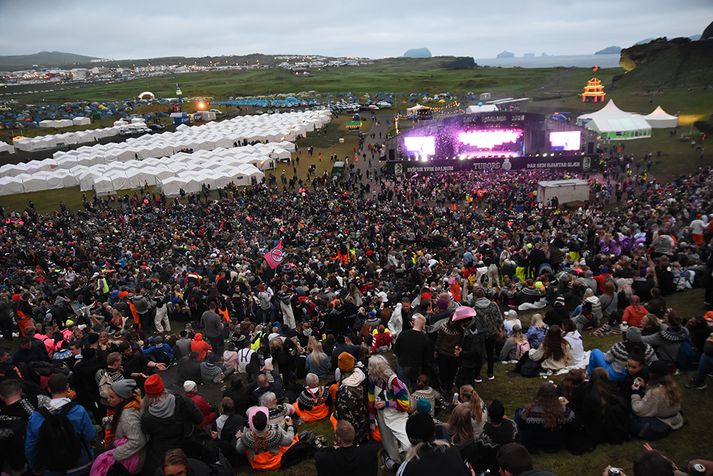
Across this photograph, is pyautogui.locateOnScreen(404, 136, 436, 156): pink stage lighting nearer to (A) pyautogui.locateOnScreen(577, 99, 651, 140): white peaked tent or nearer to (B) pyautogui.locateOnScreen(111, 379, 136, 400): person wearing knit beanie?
(A) pyautogui.locateOnScreen(577, 99, 651, 140): white peaked tent

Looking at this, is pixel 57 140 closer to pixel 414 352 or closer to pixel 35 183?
pixel 35 183

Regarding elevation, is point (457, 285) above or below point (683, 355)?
below

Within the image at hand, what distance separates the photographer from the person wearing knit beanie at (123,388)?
484 cm

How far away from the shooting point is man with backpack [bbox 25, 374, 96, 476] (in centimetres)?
476

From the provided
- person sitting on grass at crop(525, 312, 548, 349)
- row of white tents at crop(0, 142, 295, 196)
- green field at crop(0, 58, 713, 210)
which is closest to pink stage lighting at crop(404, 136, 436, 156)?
green field at crop(0, 58, 713, 210)

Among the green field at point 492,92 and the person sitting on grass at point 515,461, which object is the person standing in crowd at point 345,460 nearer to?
the person sitting on grass at point 515,461

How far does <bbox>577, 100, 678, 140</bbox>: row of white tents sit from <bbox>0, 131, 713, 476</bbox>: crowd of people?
2624cm

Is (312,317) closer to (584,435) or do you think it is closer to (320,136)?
(584,435)

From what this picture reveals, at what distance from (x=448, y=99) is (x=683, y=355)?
100969 mm

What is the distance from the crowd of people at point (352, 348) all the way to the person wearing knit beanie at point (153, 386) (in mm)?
30

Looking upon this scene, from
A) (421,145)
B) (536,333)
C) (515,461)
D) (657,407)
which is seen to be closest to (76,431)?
(515,461)

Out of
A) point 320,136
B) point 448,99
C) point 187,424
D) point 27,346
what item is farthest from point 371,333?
point 448,99

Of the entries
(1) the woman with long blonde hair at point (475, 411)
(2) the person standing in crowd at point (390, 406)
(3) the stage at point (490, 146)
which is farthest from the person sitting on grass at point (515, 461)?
(3) the stage at point (490, 146)

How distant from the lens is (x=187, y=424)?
5012mm
